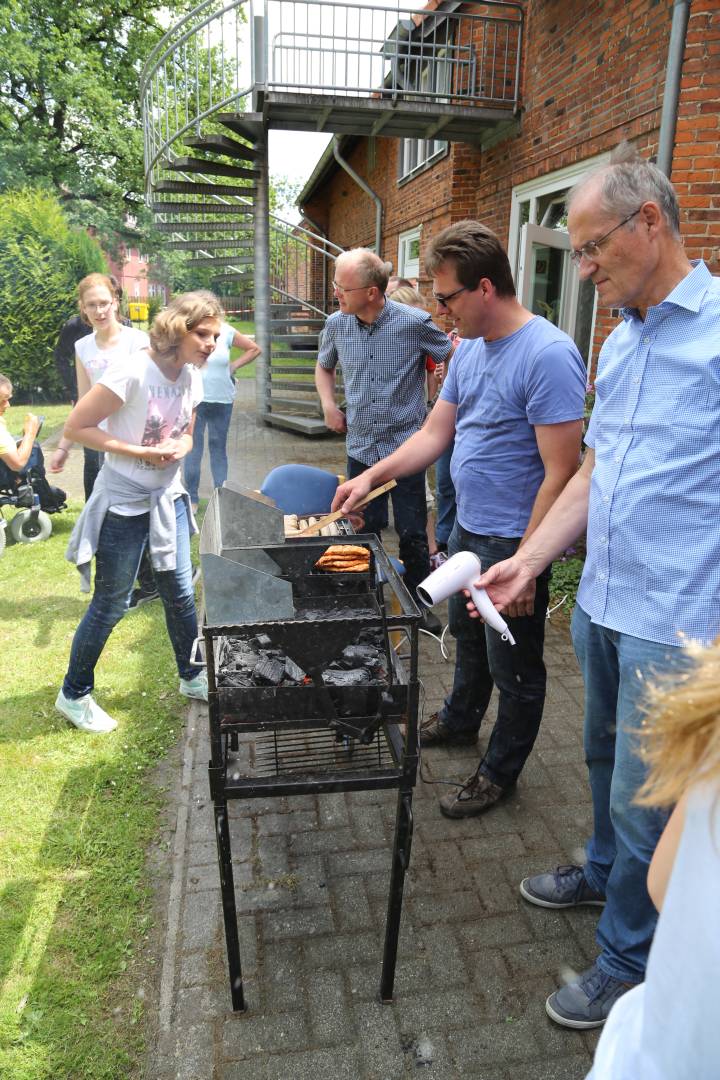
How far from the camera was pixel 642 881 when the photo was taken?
6.75 feet

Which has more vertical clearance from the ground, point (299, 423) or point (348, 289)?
point (348, 289)

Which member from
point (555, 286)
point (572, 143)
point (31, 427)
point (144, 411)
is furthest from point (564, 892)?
point (572, 143)

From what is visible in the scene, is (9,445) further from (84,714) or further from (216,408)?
(84,714)

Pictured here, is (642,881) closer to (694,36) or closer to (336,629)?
(336,629)

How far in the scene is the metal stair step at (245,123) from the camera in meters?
9.21

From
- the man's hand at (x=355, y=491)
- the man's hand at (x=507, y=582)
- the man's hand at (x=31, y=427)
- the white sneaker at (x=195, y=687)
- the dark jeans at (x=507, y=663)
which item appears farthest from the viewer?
the man's hand at (x=31, y=427)

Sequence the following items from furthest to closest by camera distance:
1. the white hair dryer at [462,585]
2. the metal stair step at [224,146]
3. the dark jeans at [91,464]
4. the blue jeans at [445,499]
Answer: the metal stair step at [224,146]
the dark jeans at [91,464]
the blue jeans at [445,499]
the white hair dryer at [462,585]

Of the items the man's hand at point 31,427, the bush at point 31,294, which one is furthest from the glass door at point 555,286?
the bush at point 31,294

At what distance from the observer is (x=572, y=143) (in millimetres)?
7066

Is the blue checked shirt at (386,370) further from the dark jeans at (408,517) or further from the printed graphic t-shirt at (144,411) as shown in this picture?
the printed graphic t-shirt at (144,411)

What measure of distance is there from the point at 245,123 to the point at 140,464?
785 centimetres

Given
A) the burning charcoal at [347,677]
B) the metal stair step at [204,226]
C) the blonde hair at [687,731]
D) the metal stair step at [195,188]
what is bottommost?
the burning charcoal at [347,677]

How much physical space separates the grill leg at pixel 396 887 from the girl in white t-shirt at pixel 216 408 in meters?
4.47

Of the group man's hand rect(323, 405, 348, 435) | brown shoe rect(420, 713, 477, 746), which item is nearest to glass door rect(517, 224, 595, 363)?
man's hand rect(323, 405, 348, 435)
